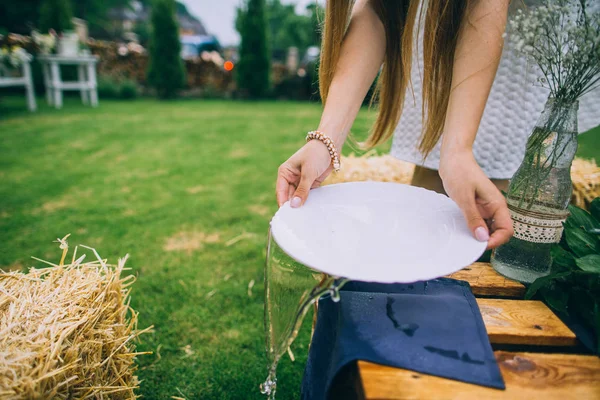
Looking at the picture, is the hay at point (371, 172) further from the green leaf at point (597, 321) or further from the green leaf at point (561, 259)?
the green leaf at point (597, 321)

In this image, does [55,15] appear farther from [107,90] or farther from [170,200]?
[170,200]

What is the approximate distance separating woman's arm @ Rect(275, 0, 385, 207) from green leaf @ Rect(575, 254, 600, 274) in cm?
75

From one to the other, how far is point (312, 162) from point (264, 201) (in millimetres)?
2750

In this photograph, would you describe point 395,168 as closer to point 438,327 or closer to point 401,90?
point 401,90

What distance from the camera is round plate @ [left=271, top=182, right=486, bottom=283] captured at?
76 centimetres

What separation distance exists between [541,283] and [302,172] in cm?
77

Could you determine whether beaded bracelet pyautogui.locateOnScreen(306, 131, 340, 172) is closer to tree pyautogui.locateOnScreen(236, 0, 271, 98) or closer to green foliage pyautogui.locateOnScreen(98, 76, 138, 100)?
tree pyautogui.locateOnScreen(236, 0, 271, 98)

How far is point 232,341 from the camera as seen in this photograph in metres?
2.06

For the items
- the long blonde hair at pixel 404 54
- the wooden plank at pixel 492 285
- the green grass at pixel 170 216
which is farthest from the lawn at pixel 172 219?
the wooden plank at pixel 492 285

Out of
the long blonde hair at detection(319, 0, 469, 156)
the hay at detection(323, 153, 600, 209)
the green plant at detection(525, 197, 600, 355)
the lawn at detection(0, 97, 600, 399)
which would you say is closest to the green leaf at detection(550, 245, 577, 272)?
the green plant at detection(525, 197, 600, 355)

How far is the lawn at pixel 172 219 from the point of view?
1.94 meters

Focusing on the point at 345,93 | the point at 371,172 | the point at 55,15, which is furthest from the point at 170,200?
the point at 55,15

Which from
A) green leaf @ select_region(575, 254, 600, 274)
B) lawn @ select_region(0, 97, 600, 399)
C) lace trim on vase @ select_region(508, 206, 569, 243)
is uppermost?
lace trim on vase @ select_region(508, 206, 569, 243)

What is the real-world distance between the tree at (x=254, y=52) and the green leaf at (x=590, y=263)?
464 inches
